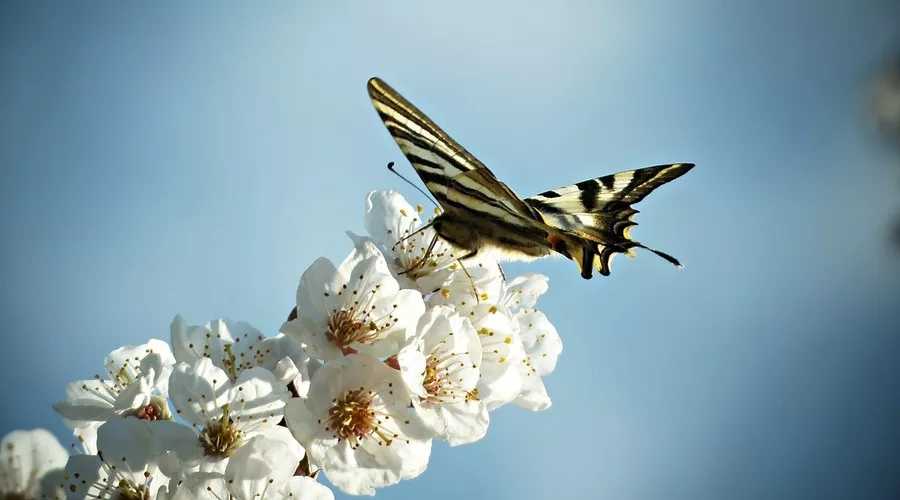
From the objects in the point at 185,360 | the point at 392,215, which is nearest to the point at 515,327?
the point at 392,215

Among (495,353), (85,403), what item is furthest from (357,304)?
(85,403)

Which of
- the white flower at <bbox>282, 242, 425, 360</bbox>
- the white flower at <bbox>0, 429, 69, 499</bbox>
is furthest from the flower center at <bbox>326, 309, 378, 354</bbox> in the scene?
the white flower at <bbox>0, 429, 69, 499</bbox>

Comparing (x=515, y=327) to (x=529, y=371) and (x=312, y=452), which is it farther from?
(x=312, y=452)

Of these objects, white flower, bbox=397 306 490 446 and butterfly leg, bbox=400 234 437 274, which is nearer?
white flower, bbox=397 306 490 446

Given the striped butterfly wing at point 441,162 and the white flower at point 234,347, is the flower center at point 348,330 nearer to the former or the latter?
the white flower at point 234,347

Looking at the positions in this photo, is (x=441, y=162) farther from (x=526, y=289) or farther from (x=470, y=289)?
(x=526, y=289)

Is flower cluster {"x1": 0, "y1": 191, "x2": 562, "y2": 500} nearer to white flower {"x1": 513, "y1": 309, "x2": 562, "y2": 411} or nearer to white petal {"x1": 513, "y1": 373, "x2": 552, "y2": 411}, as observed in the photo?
white petal {"x1": 513, "y1": 373, "x2": 552, "y2": 411}
